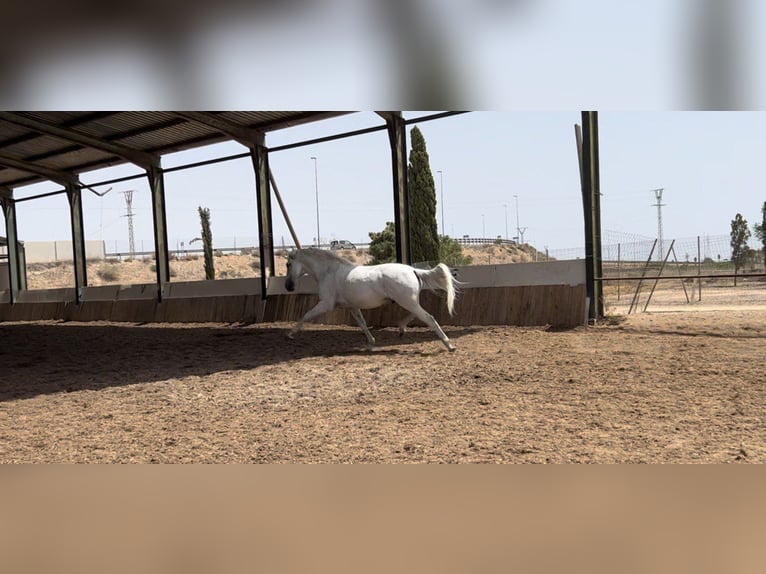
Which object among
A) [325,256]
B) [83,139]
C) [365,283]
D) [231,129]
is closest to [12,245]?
[83,139]

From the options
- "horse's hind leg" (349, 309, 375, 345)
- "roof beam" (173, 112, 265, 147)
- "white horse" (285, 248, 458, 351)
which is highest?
"roof beam" (173, 112, 265, 147)

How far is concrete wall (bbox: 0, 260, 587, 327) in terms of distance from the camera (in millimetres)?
10430

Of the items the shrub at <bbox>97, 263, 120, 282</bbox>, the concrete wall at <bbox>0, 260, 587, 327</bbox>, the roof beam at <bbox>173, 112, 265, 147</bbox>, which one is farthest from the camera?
the shrub at <bbox>97, 263, 120, 282</bbox>

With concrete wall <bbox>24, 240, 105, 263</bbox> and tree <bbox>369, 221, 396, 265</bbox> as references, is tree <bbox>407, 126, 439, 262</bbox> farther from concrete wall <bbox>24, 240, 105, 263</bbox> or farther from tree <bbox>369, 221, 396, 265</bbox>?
concrete wall <bbox>24, 240, 105, 263</bbox>

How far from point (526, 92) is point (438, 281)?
6962 millimetres

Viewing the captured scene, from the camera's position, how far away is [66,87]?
2.36m

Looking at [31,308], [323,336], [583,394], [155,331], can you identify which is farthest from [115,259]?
[583,394]

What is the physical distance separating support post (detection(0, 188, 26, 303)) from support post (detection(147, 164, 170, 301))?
8539 mm

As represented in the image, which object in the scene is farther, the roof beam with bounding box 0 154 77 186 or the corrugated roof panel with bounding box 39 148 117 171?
the roof beam with bounding box 0 154 77 186

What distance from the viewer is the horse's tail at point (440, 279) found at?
A: 875 cm

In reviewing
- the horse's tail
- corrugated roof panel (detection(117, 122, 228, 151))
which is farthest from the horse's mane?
corrugated roof panel (detection(117, 122, 228, 151))

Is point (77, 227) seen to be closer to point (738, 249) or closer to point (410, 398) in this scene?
point (410, 398)

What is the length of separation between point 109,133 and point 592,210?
38.0 ft

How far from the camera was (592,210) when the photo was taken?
10.5 metres
